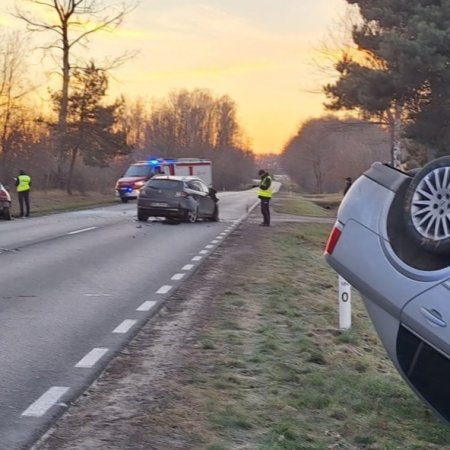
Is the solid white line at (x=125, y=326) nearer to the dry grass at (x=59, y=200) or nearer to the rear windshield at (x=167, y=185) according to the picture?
the rear windshield at (x=167, y=185)

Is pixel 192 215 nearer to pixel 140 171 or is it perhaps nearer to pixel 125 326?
pixel 125 326

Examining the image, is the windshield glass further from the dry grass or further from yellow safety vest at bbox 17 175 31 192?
yellow safety vest at bbox 17 175 31 192

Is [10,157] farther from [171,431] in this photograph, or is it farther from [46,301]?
[171,431]

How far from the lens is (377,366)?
7.37m

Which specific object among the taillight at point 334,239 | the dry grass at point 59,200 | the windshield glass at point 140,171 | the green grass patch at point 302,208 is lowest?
the green grass patch at point 302,208

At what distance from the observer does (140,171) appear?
45.9 meters

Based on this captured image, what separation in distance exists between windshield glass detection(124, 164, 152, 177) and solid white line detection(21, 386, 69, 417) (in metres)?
39.3

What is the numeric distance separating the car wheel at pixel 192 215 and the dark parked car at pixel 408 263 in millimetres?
21766

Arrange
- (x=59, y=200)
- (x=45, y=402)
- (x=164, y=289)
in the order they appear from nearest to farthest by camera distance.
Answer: (x=45, y=402)
(x=164, y=289)
(x=59, y=200)

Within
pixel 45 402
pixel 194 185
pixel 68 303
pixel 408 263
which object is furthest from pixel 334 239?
pixel 194 185

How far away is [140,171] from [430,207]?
4185 centimetres

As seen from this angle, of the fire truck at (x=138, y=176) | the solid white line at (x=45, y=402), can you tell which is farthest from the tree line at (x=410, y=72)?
the solid white line at (x=45, y=402)

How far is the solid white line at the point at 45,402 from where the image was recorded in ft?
18.4

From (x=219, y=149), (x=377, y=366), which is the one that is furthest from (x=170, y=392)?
(x=219, y=149)
